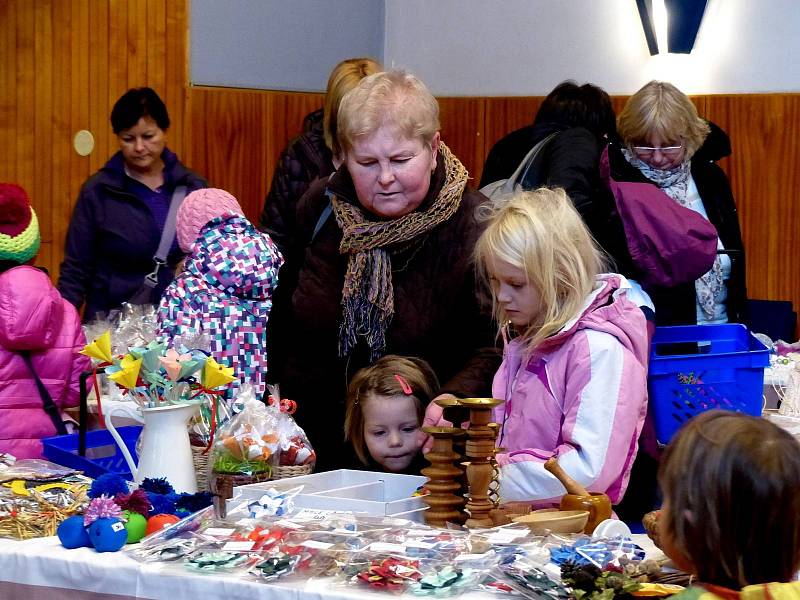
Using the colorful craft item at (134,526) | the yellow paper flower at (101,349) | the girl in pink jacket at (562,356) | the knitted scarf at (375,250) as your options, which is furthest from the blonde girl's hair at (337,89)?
the colorful craft item at (134,526)

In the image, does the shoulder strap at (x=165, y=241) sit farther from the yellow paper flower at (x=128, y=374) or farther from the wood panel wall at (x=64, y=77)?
the yellow paper flower at (x=128, y=374)

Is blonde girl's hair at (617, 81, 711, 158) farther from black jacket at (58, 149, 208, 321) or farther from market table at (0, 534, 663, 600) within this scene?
market table at (0, 534, 663, 600)

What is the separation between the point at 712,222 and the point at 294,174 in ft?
6.15

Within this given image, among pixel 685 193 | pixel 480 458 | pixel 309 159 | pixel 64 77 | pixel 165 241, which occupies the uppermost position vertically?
pixel 64 77

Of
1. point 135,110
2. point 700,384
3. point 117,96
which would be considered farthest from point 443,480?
point 117,96

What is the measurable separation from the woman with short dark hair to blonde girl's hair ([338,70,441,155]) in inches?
101

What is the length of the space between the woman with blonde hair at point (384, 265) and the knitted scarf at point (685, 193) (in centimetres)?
178

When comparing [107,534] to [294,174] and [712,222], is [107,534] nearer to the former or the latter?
[294,174]

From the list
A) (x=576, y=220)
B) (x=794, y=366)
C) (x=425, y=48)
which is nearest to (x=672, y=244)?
(x=576, y=220)

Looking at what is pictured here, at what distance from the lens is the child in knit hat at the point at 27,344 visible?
3910 mm

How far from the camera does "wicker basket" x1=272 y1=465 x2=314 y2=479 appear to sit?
10.0ft

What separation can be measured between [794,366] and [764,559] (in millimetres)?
3016

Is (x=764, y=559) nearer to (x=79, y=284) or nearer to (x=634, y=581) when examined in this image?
(x=634, y=581)

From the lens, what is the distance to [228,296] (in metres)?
3.77
